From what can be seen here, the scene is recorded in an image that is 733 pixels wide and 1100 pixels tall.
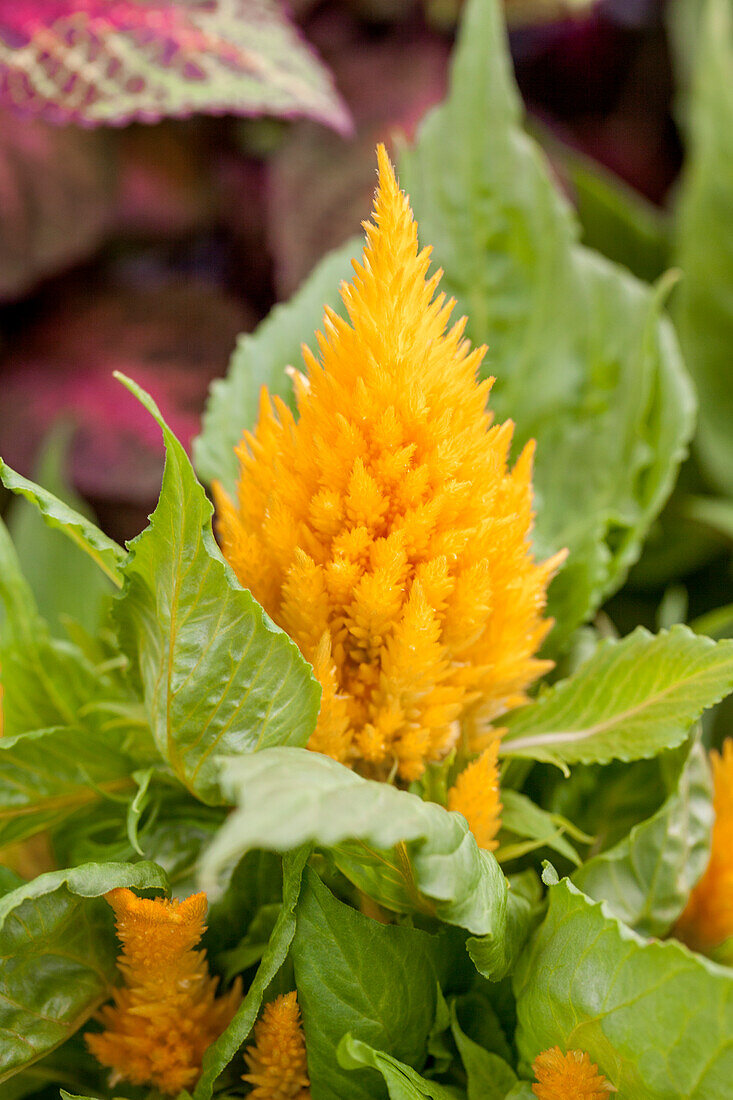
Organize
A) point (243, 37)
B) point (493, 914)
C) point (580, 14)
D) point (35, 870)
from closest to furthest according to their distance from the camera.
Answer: point (493, 914), point (35, 870), point (243, 37), point (580, 14)

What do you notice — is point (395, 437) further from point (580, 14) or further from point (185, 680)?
point (580, 14)

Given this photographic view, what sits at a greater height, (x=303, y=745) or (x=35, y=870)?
(x=303, y=745)

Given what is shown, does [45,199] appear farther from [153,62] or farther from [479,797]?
[479,797]

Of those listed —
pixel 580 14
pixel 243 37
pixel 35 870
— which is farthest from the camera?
pixel 580 14

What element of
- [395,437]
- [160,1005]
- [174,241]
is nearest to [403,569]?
[395,437]

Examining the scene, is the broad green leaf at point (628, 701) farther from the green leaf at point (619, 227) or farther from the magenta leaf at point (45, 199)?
the magenta leaf at point (45, 199)
